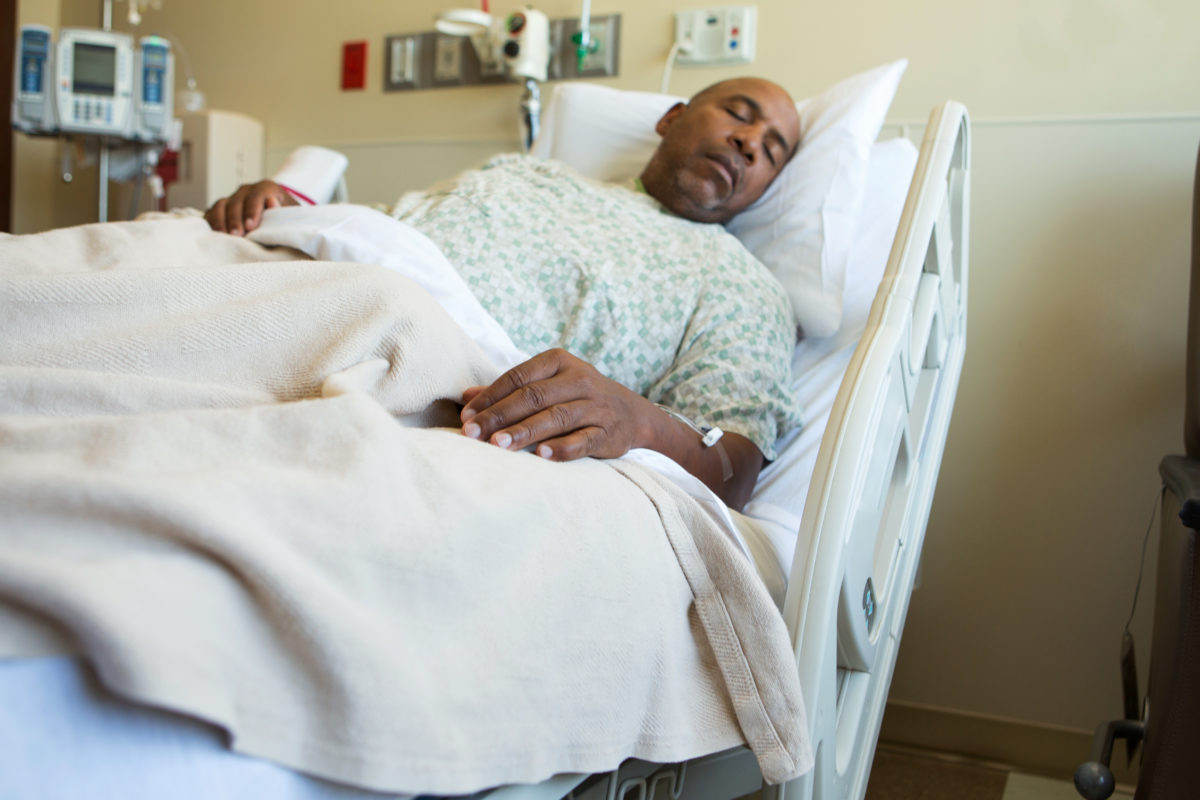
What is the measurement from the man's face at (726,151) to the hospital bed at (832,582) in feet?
0.87

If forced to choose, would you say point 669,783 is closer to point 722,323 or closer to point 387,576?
point 387,576

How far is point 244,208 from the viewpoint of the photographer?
1.42 m

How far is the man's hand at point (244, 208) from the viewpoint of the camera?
1357 millimetres

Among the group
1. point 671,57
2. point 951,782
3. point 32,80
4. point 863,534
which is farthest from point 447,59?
point 951,782

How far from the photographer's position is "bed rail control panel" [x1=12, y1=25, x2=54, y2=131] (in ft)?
7.01

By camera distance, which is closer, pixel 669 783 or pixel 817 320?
pixel 669 783

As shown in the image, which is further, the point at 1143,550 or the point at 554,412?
the point at 1143,550

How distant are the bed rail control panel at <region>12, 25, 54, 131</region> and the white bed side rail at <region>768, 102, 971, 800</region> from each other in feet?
6.39

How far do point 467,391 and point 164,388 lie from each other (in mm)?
258

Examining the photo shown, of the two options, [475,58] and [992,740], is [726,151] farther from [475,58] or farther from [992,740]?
[992,740]

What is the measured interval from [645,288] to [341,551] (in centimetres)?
82

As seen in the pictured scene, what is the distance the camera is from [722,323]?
1273 mm

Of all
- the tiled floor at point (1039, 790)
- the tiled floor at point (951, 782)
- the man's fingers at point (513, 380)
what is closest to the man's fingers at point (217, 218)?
the man's fingers at point (513, 380)

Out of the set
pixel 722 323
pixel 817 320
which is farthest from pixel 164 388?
pixel 817 320
